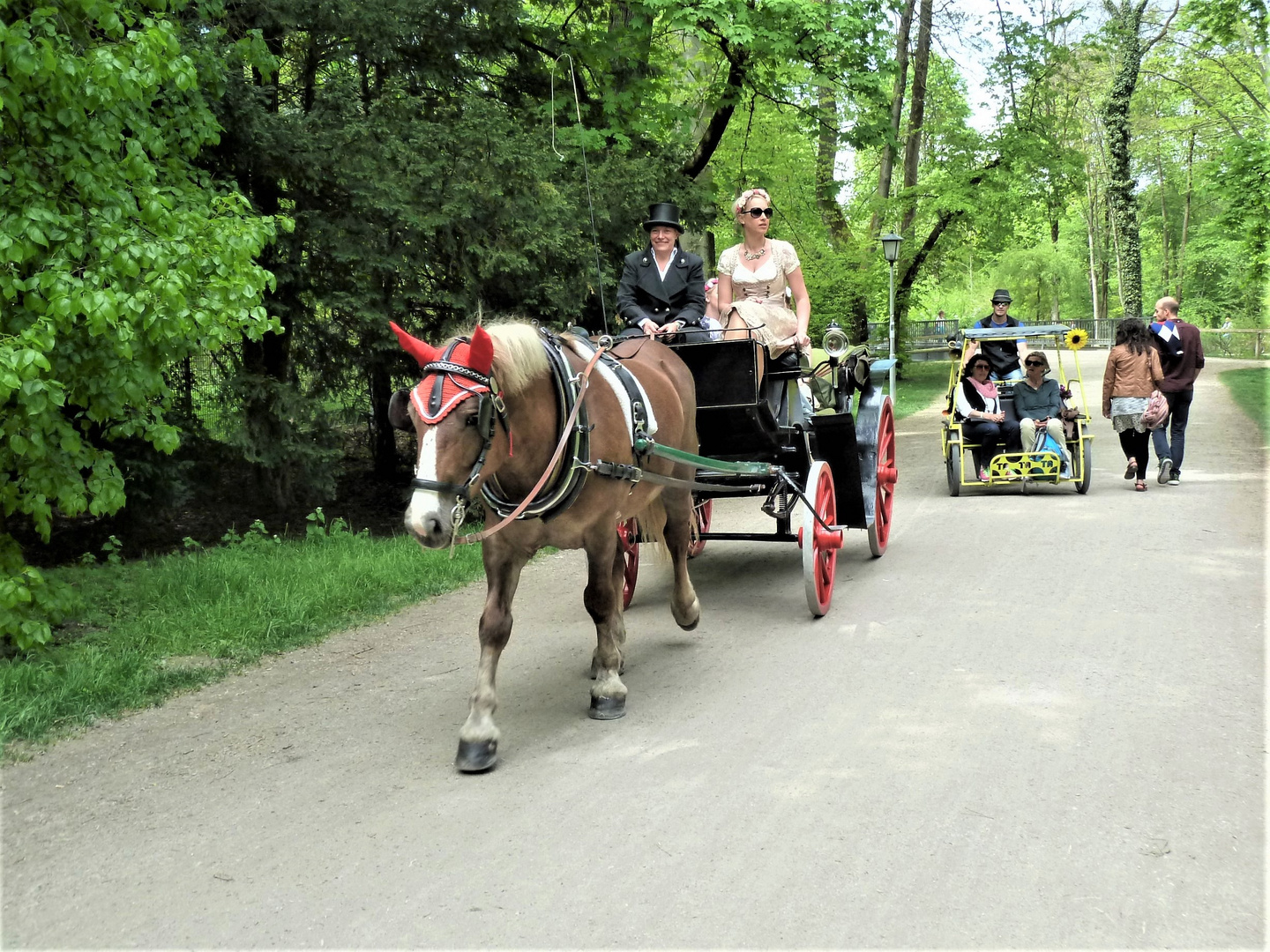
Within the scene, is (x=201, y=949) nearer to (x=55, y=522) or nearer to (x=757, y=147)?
(x=55, y=522)

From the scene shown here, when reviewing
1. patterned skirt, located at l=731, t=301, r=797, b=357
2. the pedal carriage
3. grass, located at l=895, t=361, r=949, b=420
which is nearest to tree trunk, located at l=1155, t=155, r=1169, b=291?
grass, located at l=895, t=361, r=949, b=420

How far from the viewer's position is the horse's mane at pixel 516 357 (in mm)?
4051

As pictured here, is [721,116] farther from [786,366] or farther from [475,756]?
[475,756]

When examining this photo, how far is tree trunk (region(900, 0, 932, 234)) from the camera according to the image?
2267cm

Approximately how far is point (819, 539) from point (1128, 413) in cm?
623

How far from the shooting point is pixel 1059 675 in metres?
4.87

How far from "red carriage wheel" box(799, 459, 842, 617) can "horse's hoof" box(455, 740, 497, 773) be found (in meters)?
2.47

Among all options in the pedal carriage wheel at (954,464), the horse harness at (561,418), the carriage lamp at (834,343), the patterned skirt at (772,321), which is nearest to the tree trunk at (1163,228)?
the pedal carriage wheel at (954,464)

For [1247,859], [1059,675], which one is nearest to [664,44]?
[1059,675]

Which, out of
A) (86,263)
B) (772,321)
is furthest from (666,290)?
(86,263)

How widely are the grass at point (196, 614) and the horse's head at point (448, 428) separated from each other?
2428mm

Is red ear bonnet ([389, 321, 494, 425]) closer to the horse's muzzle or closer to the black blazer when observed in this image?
the horse's muzzle

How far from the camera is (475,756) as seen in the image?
13.2 ft

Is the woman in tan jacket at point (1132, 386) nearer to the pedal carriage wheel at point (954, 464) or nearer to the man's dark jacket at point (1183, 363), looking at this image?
the man's dark jacket at point (1183, 363)
